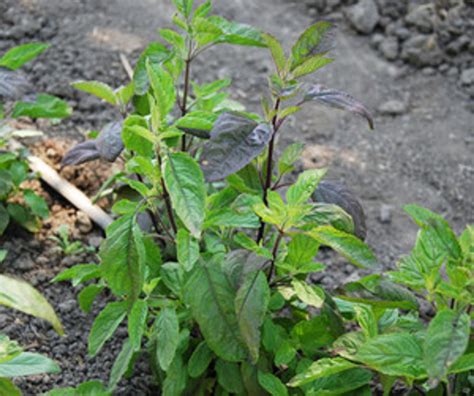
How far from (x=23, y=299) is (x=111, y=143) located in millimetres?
543

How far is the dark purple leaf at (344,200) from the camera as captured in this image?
2303 mm

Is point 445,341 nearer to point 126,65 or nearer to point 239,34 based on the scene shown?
point 239,34

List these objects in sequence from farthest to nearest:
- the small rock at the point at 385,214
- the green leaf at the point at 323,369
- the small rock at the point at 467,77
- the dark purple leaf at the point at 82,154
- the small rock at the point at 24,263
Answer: the small rock at the point at 467,77 < the small rock at the point at 385,214 < the small rock at the point at 24,263 < the dark purple leaf at the point at 82,154 < the green leaf at the point at 323,369

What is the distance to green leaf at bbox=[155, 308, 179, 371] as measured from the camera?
6.93 feet

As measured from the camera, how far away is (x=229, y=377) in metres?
2.31

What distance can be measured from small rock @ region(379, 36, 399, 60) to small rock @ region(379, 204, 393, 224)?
130 cm

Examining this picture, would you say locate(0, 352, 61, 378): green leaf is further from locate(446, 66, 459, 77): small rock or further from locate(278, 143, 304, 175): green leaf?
locate(446, 66, 459, 77): small rock


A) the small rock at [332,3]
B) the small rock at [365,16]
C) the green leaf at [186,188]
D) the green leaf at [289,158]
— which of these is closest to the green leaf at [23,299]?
the green leaf at [186,188]

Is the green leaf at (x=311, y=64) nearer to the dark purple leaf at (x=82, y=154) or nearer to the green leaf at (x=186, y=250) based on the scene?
the green leaf at (x=186, y=250)

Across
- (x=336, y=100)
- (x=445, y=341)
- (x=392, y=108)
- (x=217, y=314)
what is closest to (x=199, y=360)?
(x=217, y=314)

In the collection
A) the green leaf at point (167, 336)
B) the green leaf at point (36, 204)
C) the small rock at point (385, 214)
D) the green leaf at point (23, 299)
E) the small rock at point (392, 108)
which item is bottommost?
the small rock at point (385, 214)

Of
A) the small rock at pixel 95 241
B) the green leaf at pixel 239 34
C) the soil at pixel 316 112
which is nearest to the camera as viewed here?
the green leaf at pixel 239 34

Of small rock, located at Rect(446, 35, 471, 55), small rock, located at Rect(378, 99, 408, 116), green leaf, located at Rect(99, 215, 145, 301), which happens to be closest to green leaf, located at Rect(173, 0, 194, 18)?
green leaf, located at Rect(99, 215, 145, 301)

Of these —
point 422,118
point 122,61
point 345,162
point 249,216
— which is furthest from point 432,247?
point 122,61
